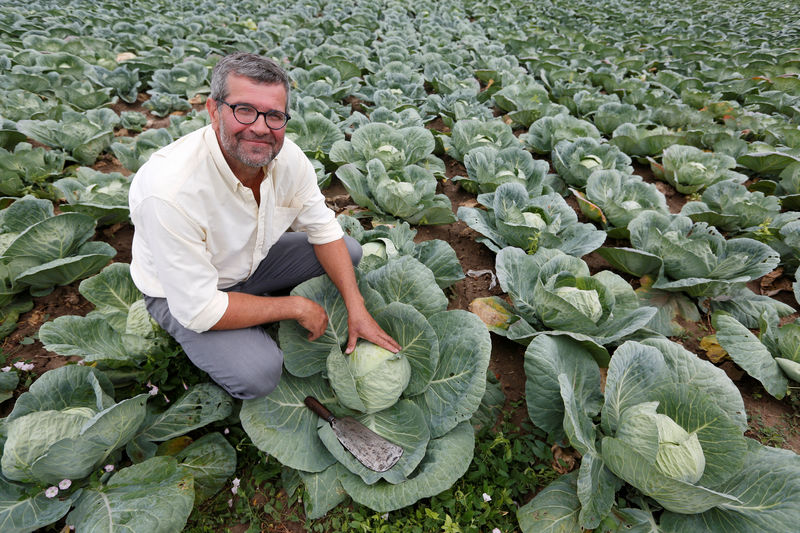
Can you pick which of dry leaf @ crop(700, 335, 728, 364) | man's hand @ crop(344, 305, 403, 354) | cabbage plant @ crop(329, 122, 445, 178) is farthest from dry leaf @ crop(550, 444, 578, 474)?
cabbage plant @ crop(329, 122, 445, 178)

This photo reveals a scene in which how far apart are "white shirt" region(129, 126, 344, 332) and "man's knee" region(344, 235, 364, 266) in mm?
575

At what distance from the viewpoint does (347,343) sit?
2.37 metres

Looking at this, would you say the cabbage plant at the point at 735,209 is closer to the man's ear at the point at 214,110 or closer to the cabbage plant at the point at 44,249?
the man's ear at the point at 214,110

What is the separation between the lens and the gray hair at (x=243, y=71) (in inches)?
68.9

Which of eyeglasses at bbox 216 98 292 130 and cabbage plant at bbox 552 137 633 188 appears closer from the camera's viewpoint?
eyeglasses at bbox 216 98 292 130

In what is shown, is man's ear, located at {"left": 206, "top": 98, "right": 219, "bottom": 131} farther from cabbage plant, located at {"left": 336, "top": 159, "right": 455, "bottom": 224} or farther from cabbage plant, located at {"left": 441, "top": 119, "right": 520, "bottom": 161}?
cabbage plant, located at {"left": 441, "top": 119, "right": 520, "bottom": 161}

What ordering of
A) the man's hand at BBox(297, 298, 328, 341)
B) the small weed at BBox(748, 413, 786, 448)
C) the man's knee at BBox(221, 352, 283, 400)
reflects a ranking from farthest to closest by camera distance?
the small weed at BBox(748, 413, 786, 448) < the man's hand at BBox(297, 298, 328, 341) < the man's knee at BBox(221, 352, 283, 400)

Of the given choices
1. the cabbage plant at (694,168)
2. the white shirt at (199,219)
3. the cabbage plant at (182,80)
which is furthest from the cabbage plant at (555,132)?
the cabbage plant at (182,80)

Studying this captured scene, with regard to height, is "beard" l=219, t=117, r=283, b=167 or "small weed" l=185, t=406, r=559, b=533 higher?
"beard" l=219, t=117, r=283, b=167

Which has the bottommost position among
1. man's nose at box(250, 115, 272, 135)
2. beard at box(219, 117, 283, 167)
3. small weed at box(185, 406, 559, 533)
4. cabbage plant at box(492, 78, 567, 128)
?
small weed at box(185, 406, 559, 533)

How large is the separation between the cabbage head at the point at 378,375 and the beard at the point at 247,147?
109cm

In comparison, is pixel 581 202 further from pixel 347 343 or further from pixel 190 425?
pixel 190 425

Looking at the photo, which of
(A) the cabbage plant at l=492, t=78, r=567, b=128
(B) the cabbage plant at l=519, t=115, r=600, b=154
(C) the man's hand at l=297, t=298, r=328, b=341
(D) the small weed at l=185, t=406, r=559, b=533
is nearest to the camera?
(D) the small weed at l=185, t=406, r=559, b=533

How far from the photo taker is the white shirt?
1844mm
